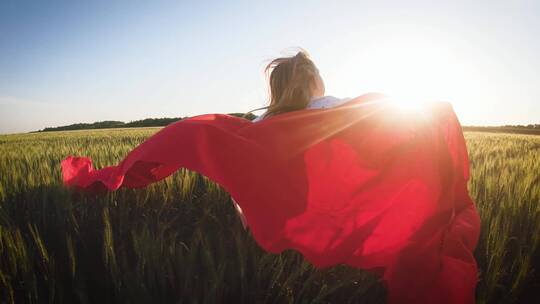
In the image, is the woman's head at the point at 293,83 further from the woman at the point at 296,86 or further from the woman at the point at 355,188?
the woman at the point at 355,188

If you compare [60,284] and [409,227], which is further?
[409,227]

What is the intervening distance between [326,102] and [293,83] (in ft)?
0.71

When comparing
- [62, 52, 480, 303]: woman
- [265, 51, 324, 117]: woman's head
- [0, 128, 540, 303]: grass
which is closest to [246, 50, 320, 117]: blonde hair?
[265, 51, 324, 117]: woman's head

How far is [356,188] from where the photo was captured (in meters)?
1.31

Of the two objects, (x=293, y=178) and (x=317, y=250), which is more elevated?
(x=293, y=178)

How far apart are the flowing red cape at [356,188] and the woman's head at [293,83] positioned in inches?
10.1

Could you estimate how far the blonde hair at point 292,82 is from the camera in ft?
5.60

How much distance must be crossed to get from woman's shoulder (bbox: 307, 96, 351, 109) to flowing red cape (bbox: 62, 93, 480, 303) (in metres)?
0.14

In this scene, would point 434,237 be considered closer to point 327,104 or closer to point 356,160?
point 356,160

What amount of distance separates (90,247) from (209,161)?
1.98 feet

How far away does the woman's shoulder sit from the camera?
1627 millimetres

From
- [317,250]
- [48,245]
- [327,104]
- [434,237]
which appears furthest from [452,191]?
[48,245]

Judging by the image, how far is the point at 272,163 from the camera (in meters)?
1.36

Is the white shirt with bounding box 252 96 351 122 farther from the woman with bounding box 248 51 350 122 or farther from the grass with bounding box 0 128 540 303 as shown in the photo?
the grass with bounding box 0 128 540 303
